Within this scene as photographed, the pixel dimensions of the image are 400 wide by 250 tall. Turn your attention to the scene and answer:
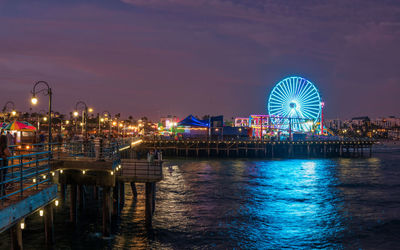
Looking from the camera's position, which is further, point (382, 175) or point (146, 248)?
point (382, 175)

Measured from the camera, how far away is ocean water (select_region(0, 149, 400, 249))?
60.4 feet

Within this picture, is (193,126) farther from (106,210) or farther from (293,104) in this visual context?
(106,210)

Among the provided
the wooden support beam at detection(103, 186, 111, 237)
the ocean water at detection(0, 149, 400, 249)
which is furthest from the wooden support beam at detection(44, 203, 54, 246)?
the wooden support beam at detection(103, 186, 111, 237)

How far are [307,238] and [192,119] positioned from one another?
228 ft

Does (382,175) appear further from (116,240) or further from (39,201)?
(39,201)

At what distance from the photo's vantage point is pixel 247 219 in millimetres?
22984

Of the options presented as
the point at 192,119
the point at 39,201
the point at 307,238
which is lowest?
the point at 307,238

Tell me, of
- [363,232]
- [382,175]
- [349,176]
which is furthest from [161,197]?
[382,175]

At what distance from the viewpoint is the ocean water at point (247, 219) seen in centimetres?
1842

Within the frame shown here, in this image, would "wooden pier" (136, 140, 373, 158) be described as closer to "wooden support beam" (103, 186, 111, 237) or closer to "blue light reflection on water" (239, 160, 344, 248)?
"blue light reflection on water" (239, 160, 344, 248)

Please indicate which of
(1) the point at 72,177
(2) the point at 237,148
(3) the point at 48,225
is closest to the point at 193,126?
(2) the point at 237,148

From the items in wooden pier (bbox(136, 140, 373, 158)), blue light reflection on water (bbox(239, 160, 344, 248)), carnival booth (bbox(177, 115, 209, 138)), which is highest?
carnival booth (bbox(177, 115, 209, 138))

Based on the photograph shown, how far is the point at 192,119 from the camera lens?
88188 mm

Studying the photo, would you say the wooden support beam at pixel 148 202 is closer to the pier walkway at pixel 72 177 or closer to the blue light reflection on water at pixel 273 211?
the pier walkway at pixel 72 177
